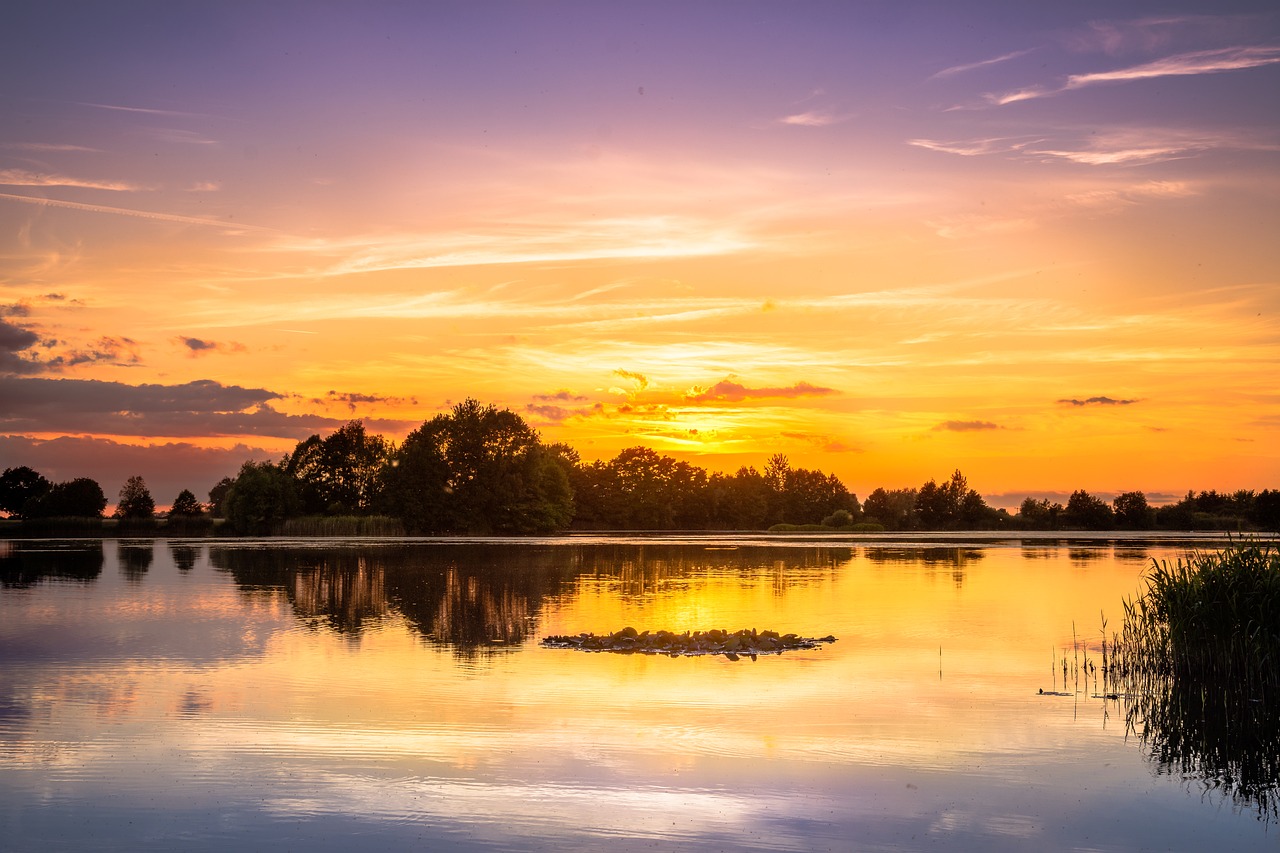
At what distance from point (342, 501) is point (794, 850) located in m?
128

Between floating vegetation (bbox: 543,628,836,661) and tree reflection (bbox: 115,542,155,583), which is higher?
floating vegetation (bbox: 543,628,836,661)

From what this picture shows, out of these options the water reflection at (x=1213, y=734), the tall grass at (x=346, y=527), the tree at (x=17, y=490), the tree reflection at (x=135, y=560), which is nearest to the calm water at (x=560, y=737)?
the water reflection at (x=1213, y=734)

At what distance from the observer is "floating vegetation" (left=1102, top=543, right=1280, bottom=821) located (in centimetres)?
1728

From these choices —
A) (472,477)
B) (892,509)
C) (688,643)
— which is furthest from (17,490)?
(688,643)

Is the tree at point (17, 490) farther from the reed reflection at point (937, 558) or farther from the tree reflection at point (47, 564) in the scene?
the reed reflection at point (937, 558)

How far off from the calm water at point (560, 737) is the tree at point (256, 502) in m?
86.4

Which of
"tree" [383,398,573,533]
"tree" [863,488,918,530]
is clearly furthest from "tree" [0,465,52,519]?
"tree" [863,488,918,530]

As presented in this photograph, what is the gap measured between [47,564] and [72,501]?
78003 millimetres

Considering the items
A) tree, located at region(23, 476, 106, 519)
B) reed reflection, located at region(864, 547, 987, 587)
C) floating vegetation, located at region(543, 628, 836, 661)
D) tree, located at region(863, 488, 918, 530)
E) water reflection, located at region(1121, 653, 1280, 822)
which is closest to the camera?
water reflection, located at region(1121, 653, 1280, 822)

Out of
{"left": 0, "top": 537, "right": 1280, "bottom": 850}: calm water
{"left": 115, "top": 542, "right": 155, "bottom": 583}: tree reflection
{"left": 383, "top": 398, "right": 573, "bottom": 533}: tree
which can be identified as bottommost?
{"left": 115, "top": 542, "right": 155, "bottom": 583}: tree reflection

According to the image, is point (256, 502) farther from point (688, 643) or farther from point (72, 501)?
point (688, 643)

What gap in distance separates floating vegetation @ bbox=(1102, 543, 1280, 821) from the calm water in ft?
3.69

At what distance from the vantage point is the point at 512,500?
123500mm

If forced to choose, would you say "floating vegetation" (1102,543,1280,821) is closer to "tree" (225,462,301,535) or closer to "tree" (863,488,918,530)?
"tree" (225,462,301,535)
